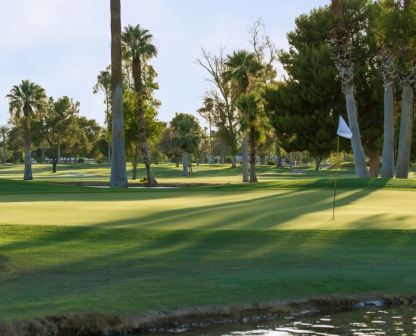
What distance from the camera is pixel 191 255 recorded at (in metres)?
14.4

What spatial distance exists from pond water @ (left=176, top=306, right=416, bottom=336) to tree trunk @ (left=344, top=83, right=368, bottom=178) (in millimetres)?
30385

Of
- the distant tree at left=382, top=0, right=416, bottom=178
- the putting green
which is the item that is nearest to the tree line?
the distant tree at left=382, top=0, right=416, bottom=178

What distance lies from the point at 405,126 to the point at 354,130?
322cm

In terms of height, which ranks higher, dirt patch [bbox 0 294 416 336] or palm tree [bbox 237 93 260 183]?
palm tree [bbox 237 93 260 183]

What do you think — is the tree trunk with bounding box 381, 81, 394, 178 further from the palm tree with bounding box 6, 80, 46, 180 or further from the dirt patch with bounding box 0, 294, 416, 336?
the palm tree with bounding box 6, 80, 46, 180

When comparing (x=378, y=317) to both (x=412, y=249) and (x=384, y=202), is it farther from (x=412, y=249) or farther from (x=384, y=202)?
(x=384, y=202)

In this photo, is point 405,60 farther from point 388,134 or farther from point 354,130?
point 354,130

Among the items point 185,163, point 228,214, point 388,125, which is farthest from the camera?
point 185,163

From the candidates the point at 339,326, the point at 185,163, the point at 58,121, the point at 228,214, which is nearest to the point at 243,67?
the point at 185,163

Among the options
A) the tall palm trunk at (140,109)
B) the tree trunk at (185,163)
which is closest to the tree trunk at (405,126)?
the tall palm trunk at (140,109)

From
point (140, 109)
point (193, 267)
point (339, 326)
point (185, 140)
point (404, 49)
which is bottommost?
point (339, 326)

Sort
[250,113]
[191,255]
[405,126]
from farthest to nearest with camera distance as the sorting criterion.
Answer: [250,113] < [405,126] < [191,255]

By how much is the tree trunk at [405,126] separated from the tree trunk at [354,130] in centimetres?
275

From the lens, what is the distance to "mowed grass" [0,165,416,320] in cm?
1120
